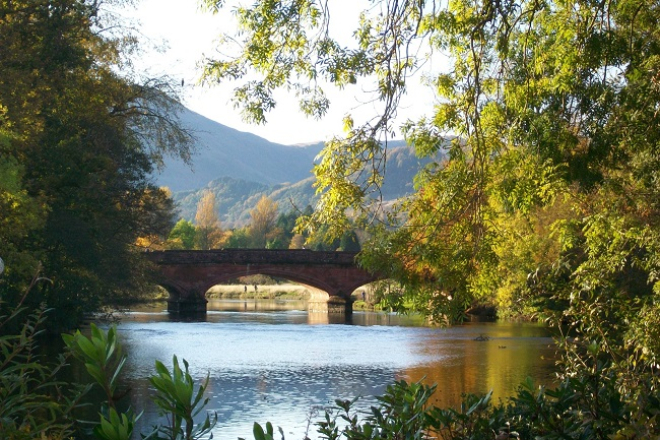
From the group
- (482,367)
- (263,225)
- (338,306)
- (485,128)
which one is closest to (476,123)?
(485,128)

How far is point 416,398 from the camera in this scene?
4.79 m

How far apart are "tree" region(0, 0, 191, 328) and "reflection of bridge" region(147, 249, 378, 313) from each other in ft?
60.4

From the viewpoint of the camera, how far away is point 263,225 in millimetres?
113438

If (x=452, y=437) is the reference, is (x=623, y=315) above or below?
above

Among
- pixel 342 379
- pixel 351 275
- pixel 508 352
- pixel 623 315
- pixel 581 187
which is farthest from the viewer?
pixel 351 275

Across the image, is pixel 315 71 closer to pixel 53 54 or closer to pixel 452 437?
pixel 452 437

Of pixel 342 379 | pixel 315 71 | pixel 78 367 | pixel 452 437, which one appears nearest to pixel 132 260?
pixel 78 367

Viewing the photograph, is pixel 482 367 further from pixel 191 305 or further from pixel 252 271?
pixel 252 271

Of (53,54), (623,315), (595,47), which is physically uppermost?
(53,54)

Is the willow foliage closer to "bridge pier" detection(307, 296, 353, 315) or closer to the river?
the river

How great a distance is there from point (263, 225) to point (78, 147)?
92.6 m

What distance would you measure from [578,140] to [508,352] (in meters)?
16.8

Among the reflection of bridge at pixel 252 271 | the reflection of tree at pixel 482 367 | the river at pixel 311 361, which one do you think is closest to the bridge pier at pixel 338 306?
the reflection of bridge at pixel 252 271

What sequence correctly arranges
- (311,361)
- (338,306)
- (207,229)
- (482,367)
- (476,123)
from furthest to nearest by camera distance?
(207,229), (338,306), (311,361), (482,367), (476,123)
